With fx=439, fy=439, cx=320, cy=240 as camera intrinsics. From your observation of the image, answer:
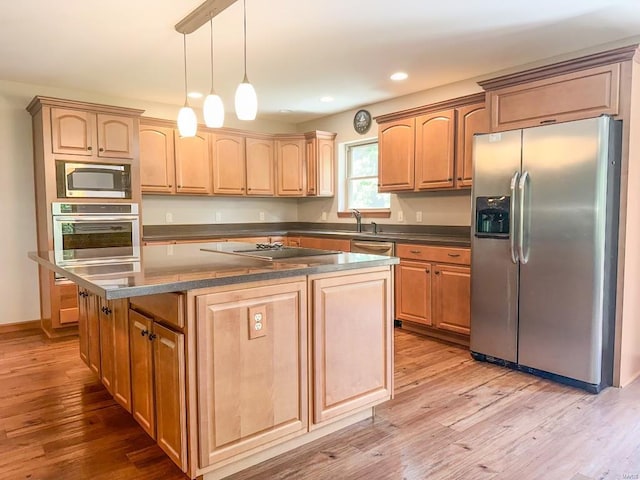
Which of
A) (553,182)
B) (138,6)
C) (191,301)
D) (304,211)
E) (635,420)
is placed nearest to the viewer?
(191,301)

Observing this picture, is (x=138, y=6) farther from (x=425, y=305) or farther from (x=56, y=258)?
(x=425, y=305)

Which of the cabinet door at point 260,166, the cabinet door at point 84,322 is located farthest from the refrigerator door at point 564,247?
the cabinet door at point 260,166

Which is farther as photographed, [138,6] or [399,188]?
[399,188]

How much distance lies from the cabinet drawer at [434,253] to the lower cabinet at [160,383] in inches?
102

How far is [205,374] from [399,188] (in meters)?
3.21

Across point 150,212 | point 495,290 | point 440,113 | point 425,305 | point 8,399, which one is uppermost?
point 440,113


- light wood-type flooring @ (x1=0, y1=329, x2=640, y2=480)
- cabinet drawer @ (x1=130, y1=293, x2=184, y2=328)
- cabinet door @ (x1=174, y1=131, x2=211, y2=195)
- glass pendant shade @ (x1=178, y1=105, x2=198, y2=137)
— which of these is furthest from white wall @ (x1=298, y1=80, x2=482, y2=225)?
cabinet drawer @ (x1=130, y1=293, x2=184, y2=328)

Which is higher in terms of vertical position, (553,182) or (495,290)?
(553,182)

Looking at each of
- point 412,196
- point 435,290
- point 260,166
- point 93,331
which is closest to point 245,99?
point 93,331

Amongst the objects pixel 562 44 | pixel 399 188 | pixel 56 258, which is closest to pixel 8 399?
pixel 56 258

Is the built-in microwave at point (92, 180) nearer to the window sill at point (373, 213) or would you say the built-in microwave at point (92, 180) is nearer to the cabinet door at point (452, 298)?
the window sill at point (373, 213)

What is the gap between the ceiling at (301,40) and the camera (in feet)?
8.93

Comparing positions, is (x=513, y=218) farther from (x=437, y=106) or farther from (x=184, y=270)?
(x=184, y=270)

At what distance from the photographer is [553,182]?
114 inches
